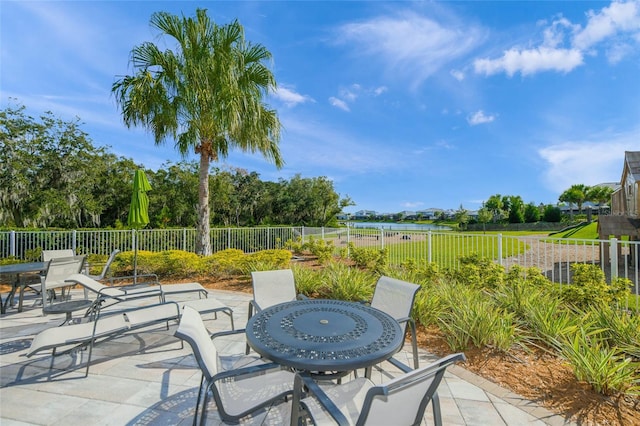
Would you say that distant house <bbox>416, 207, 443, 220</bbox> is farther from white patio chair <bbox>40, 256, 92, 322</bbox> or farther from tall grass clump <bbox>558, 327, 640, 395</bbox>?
white patio chair <bbox>40, 256, 92, 322</bbox>

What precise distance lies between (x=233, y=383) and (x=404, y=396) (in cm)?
122

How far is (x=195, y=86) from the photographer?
816 cm

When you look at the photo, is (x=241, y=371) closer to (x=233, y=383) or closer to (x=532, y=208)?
(x=233, y=383)

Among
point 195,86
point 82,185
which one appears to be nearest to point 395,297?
point 195,86

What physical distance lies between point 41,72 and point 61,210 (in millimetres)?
9229

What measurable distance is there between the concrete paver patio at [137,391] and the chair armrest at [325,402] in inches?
29.6

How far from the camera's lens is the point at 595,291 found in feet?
13.5

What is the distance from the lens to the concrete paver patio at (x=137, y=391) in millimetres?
2158

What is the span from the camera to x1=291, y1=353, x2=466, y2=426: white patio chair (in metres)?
1.21

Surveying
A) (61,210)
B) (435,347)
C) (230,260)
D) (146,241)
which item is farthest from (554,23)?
(61,210)

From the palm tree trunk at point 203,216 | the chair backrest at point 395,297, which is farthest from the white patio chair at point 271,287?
the palm tree trunk at point 203,216

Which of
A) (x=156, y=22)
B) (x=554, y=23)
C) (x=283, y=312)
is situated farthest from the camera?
(x=156, y=22)

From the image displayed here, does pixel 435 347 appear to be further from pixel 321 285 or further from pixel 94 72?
pixel 94 72

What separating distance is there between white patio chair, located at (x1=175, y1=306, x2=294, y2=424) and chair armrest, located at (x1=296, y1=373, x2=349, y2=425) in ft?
0.70
